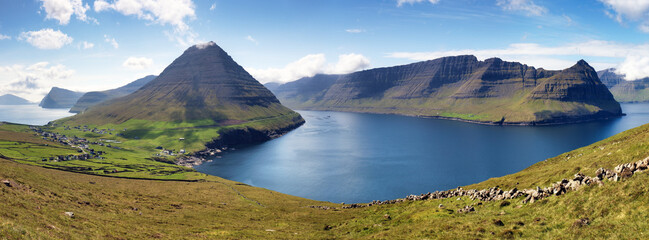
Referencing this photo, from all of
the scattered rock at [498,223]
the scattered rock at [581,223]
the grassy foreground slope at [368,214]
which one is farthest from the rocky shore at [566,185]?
the scattered rock at [581,223]

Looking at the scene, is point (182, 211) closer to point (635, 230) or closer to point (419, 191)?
point (635, 230)

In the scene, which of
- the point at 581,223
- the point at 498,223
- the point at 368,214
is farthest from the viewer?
the point at 368,214

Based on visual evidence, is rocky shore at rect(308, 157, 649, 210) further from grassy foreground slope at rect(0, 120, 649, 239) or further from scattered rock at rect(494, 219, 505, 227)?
scattered rock at rect(494, 219, 505, 227)

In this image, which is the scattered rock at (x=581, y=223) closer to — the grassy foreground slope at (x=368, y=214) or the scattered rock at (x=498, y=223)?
the grassy foreground slope at (x=368, y=214)

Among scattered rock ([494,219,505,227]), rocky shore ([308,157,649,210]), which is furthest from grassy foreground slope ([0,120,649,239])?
rocky shore ([308,157,649,210])

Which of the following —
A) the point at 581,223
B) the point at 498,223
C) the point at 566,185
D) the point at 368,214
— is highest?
the point at 566,185

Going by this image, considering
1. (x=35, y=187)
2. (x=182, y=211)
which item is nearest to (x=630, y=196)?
(x=182, y=211)

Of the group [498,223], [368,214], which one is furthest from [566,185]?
[368,214]

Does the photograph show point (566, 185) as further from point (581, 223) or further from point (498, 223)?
point (498, 223)
